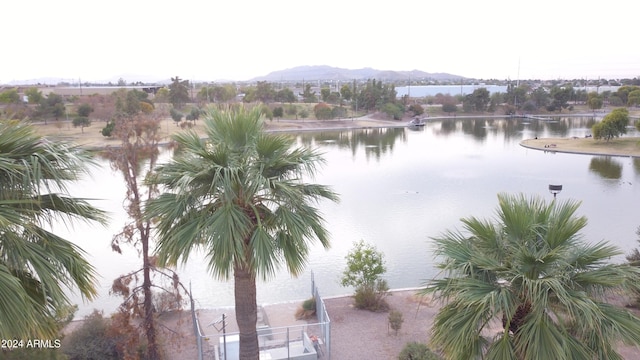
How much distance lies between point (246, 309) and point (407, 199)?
19496 mm

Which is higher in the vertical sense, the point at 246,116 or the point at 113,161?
the point at 246,116

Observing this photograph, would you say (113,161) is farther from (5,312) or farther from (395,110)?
(395,110)

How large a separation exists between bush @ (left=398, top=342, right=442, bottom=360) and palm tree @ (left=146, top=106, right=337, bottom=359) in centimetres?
334

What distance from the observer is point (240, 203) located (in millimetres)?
6094

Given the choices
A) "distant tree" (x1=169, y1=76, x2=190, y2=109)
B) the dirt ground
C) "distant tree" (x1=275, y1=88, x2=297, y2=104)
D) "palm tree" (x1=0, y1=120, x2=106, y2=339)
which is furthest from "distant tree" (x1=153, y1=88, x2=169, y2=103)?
"palm tree" (x1=0, y1=120, x2=106, y2=339)

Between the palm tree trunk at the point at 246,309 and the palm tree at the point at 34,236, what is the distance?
2.36 m

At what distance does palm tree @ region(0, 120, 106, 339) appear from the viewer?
331 cm

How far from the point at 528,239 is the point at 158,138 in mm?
5842

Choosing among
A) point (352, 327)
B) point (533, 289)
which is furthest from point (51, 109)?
A: point (533, 289)

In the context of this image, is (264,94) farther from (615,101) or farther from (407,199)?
(615,101)

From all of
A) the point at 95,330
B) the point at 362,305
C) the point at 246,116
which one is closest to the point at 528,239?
the point at 246,116

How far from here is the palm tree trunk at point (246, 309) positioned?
627cm

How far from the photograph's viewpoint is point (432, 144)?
5084 cm

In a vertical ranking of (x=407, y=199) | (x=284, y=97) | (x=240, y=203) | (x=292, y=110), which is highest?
(x=284, y=97)
